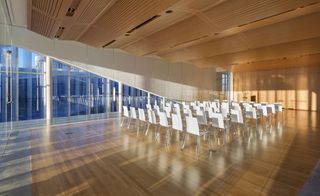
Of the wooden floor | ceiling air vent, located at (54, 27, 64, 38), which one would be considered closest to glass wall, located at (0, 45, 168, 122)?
ceiling air vent, located at (54, 27, 64, 38)

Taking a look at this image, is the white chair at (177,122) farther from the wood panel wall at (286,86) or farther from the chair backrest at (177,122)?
the wood panel wall at (286,86)

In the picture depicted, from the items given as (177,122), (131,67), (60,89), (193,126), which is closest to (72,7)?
(177,122)

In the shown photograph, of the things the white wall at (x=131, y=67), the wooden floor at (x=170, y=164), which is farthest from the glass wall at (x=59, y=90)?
the wooden floor at (x=170, y=164)

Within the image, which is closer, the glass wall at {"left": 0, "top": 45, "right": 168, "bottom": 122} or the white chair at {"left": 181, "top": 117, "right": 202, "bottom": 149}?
the white chair at {"left": 181, "top": 117, "right": 202, "bottom": 149}

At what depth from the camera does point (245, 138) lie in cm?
697

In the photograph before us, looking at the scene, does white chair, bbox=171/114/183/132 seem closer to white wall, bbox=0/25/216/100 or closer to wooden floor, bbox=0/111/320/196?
wooden floor, bbox=0/111/320/196

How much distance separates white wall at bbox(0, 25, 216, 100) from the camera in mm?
9125

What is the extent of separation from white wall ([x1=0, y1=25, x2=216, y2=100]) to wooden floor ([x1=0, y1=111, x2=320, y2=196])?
14.4ft

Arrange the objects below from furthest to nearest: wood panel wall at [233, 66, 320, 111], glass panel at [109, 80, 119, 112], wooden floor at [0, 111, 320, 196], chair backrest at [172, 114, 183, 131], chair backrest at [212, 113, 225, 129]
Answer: wood panel wall at [233, 66, 320, 111] → glass panel at [109, 80, 119, 112] → chair backrest at [212, 113, 225, 129] → chair backrest at [172, 114, 183, 131] → wooden floor at [0, 111, 320, 196]

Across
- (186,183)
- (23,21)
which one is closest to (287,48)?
(186,183)

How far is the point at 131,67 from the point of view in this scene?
41.2 ft

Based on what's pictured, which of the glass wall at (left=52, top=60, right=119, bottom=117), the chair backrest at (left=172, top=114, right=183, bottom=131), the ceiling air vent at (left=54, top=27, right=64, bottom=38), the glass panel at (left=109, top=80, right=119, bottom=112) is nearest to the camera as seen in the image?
the chair backrest at (left=172, top=114, right=183, bottom=131)

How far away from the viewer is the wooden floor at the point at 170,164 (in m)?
3.49

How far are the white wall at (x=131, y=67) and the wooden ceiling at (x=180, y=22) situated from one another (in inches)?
29.1
